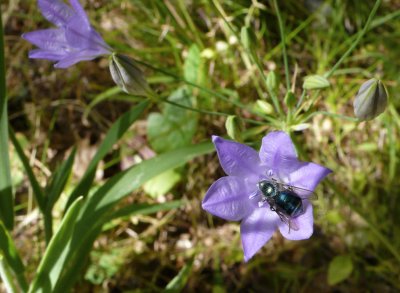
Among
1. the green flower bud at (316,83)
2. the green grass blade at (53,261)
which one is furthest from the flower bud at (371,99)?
the green grass blade at (53,261)

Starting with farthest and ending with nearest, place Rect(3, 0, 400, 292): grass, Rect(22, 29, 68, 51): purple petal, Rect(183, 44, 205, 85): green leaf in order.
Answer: Rect(183, 44, 205, 85): green leaf < Rect(3, 0, 400, 292): grass < Rect(22, 29, 68, 51): purple petal

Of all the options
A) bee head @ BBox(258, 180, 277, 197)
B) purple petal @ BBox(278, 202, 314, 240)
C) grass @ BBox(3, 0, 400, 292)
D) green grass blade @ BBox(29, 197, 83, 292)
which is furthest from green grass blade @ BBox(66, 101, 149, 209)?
purple petal @ BBox(278, 202, 314, 240)

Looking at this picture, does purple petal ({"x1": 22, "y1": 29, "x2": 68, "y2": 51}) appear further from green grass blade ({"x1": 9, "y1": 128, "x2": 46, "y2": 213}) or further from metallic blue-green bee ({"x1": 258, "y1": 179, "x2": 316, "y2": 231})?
metallic blue-green bee ({"x1": 258, "y1": 179, "x2": 316, "y2": 231})

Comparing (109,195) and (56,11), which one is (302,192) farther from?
(56,11)

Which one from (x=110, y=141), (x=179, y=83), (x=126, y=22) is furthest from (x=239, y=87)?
(x=110, y=141)

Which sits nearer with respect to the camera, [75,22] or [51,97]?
[75,22]

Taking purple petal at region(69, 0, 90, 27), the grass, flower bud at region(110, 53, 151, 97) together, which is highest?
purple petal at region(69, 0, 90, 27)

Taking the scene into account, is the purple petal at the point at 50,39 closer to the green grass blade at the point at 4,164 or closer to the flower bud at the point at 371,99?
the green grass blade at the point at 4,164

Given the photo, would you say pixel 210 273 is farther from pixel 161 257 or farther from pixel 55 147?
pixel 55 147
